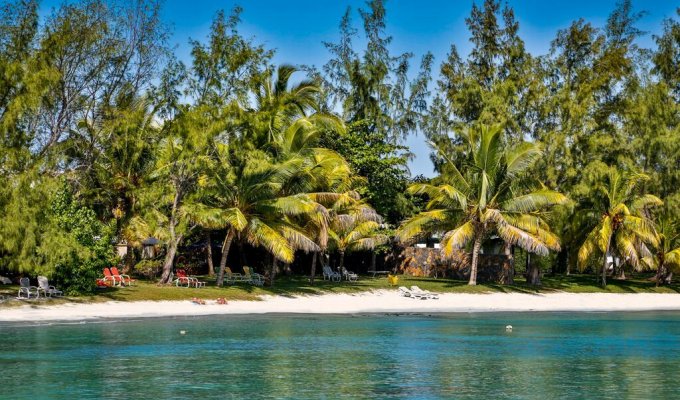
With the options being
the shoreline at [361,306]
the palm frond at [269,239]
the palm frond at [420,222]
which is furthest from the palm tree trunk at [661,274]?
the palm frond at [269,239]

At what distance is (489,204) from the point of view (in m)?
47.5

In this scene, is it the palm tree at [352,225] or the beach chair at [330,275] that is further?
the beach chair at [330,275]

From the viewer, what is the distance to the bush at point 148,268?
41.1 m

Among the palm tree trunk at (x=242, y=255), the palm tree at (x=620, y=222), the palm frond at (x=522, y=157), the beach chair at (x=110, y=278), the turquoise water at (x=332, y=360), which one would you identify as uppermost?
the palm frond at (x=522, y=157)

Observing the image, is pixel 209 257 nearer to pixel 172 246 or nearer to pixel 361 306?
pixel 172 246

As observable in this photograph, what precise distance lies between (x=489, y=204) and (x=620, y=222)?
8.97 metres

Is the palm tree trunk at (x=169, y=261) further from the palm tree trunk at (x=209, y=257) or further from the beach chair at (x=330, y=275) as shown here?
the beach chair at (x=330, y=275)

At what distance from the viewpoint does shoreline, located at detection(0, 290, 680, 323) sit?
99.9 ft

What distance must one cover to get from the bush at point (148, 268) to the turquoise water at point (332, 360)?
917cm

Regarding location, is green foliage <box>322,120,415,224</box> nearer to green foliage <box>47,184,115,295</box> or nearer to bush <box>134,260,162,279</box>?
bush <box>134,260,162,279</box>

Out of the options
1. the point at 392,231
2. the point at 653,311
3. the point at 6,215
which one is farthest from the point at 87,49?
the point at 653,311

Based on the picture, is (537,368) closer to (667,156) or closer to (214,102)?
(214,102)

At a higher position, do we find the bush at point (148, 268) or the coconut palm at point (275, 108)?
the coconut palm at point (275, 108)

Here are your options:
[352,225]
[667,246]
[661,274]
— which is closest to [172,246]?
[352,225]
